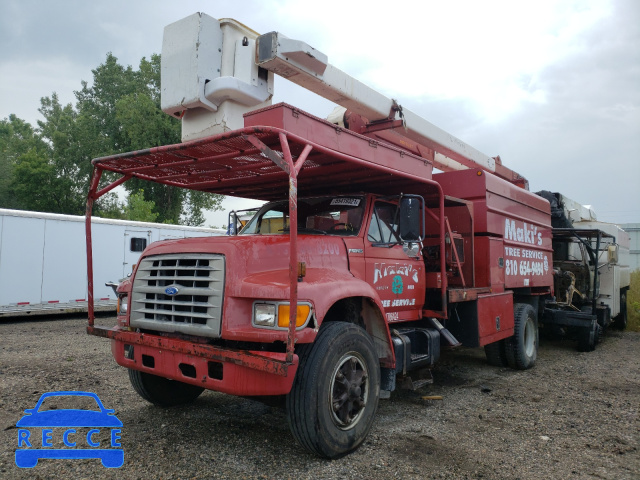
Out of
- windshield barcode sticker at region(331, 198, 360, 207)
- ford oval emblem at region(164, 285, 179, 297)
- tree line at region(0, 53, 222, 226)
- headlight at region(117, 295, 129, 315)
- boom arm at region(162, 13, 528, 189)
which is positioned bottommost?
headlight at region(117, 295, 129, 315)

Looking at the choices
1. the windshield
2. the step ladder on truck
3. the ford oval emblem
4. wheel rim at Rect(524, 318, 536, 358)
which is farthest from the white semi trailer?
wheel rim at Rect(524, 318, 536, 358)

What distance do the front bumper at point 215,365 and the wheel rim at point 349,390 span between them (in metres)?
0.54

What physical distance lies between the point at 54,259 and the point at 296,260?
459 inches

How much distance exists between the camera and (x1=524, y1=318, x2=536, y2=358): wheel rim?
7.10 meters

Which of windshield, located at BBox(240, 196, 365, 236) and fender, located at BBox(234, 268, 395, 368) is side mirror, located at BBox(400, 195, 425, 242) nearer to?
windshield, located at BBox(240, 196, 365, 236)

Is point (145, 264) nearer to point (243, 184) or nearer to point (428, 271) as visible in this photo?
point (243, 184)

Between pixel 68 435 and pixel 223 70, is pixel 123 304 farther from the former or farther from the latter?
pixel 223 70

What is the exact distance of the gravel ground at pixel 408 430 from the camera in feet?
11.2

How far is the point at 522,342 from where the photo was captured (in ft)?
22.4

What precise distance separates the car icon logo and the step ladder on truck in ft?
1.75

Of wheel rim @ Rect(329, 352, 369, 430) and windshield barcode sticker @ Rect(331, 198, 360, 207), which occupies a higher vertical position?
windshield barcode sticker @ Rect(331, 198, 360, 207)

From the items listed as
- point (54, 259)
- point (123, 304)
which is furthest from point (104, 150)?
point (123, 304)

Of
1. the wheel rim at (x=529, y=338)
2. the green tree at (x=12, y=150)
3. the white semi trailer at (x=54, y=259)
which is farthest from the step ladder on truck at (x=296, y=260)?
the green tree at (x=12, y=150)

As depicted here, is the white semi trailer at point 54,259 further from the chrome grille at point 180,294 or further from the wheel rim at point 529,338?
the wheel rim at point 529,338
